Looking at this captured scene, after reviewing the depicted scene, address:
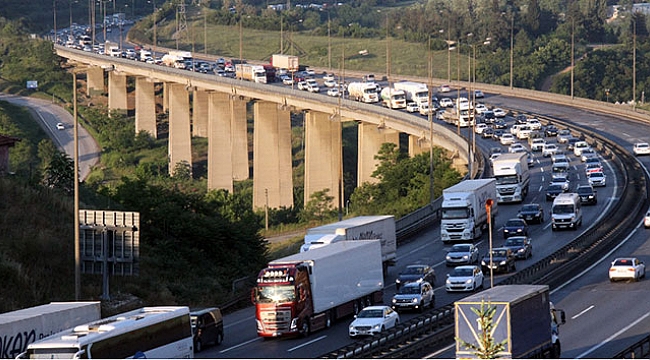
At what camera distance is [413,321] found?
42312 mm

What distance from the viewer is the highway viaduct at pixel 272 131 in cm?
11456

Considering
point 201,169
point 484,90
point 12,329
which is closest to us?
point 12,329

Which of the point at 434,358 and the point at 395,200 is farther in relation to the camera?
the point at 395,200

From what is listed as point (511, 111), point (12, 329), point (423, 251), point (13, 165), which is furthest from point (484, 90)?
point (12, 329)

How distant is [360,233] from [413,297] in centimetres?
815

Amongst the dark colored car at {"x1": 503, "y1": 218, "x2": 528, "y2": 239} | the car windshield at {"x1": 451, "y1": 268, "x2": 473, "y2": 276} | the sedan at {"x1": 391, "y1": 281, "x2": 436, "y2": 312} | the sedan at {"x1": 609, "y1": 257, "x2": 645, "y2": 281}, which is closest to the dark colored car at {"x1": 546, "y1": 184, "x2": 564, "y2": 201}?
the dark colored car at {"x1": 503, "y1": 218, "x2": 528, "y2": 239}

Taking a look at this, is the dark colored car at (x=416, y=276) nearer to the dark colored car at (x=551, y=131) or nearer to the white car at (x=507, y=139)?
the white car at (x=507, y=139)

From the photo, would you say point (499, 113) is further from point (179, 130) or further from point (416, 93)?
point (179, 130)

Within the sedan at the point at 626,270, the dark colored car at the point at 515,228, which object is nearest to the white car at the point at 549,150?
the dark colored car at the point at 515,228

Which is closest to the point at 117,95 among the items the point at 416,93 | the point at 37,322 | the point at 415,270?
the point at 416,93

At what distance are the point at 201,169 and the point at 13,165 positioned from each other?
27.9m

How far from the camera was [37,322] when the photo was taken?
3544 centimetres

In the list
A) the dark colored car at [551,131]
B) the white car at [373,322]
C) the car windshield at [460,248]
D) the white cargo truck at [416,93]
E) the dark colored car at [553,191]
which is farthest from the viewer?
the white cargo truck at [416,93]

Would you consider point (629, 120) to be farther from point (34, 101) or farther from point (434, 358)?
point (34, 101)
